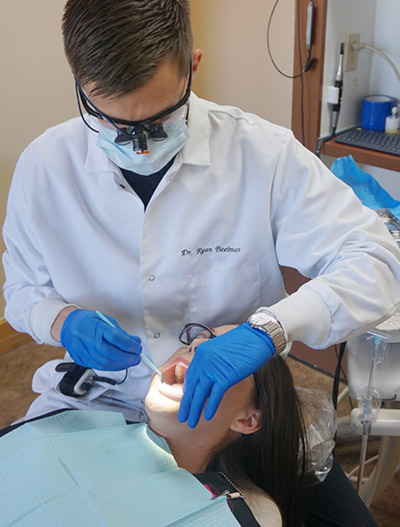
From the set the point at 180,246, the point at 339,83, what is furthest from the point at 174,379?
the point at 339,83

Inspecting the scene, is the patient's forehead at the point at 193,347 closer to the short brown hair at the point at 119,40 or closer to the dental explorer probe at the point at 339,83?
the short brown hair at the point at 119,40

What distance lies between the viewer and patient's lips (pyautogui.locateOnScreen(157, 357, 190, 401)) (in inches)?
45.9

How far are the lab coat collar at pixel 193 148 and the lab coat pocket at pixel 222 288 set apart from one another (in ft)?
0.72

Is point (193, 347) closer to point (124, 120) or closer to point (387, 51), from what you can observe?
point (124, 120)

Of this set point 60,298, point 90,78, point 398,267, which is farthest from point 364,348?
point 90,78

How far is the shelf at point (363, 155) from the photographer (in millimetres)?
1967

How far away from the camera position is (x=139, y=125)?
1030 mm

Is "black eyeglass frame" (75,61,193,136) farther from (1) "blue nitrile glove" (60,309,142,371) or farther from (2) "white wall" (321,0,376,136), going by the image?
(2) "white wall" (321,0,376,136)

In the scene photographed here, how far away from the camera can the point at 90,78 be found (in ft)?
3.07

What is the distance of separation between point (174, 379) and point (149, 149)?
0.50m

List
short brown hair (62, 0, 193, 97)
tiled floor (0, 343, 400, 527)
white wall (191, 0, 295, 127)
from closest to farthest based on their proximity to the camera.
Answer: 1. short brown hair (62, 0, 193, 97)
2. tiled floor (0, 343, 400, 527)
3. white wall (191, 0, 295, 127)

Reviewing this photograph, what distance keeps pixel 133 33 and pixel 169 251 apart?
1.56ft

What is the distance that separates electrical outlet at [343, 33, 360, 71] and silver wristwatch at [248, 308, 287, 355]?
142 cm

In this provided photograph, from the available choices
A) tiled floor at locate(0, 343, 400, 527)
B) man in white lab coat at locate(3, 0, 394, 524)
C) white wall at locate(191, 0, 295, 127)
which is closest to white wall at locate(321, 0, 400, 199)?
white wall at locate(191, 0, 295, 127)
